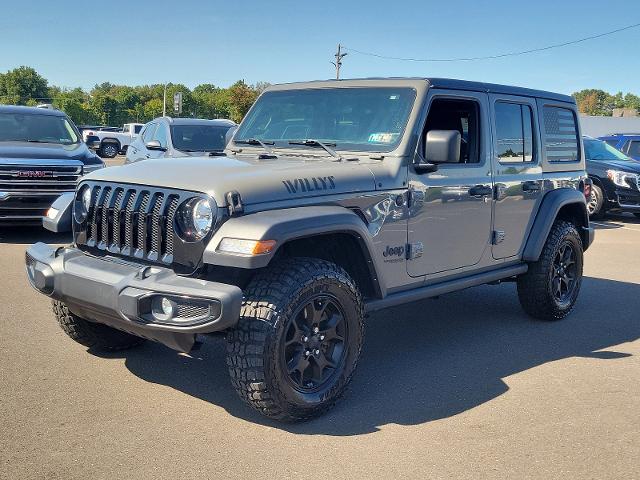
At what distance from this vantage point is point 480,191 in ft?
16.8

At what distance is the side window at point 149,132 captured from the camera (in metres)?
11.8

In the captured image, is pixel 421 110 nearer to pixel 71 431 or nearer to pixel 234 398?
pixel 234 398

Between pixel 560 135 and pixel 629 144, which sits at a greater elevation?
pixel 560 135

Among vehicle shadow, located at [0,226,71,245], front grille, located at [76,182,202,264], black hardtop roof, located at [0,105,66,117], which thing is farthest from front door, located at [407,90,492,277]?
black hardtop roof, located at [0,105,66,117]

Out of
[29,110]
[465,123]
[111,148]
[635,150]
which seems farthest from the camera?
[111,148]

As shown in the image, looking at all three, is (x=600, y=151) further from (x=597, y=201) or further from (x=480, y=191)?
(x=480, y=191)

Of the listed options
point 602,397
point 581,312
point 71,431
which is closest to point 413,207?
point 602,397

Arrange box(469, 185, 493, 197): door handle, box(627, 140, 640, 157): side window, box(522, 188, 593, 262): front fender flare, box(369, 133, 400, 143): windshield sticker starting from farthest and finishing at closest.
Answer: box(627, 140, 640, 157): side window < box(522, 188, 593, 262): front fender flare < box(469, 185, 493, 197): door handle < box(369, 133, 400, 143): windshield sticker

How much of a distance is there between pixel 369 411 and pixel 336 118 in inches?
81.4

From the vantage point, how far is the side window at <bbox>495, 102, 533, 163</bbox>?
17.9ft

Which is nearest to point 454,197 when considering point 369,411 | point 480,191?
point 480,191

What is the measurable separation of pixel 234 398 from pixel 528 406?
70.6 inches

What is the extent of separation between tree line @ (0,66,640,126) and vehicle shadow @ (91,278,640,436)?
111 ft

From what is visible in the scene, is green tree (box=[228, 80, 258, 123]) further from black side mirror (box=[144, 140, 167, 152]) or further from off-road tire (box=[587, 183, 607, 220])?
black side mirror (box=[144, 140, 167, 152])
